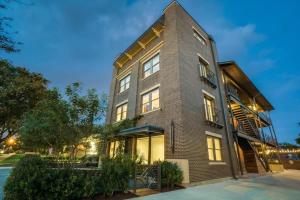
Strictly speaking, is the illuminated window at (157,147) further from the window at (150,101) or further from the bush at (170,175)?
the bush at (170,175)

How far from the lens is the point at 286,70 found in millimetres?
189375

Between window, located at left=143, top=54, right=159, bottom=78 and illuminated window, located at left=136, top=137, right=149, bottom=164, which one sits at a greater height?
window, located at left=143, top=54, right=159, bottom=78

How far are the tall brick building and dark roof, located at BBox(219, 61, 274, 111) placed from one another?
16cm

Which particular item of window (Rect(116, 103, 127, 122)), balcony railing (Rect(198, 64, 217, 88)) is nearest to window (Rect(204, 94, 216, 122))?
balcony railing (Rect(198, 64, 217, 88))

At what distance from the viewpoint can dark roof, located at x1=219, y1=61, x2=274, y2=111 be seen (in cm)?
1665

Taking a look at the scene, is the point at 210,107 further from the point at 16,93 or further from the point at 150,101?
the point at 16,93

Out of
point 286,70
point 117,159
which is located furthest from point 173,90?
point 286,70

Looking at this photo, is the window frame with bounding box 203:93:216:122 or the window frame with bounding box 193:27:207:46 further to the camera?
the window frame with bounding box 193:27:207:46

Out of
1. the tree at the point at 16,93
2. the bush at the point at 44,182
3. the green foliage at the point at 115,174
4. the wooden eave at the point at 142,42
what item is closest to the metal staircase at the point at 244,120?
the wooden eave at the point at 142,42

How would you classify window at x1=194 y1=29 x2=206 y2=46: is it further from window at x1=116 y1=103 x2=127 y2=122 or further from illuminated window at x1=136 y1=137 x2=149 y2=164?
illuminated window at x1=136 y1=137 x2=149 y2=164

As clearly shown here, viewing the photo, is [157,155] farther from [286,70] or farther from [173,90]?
[286,70]

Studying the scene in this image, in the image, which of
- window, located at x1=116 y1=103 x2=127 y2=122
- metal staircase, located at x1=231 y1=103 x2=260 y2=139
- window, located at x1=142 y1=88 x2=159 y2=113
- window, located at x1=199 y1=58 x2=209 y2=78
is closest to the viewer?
window, located at x1=142 y1=88 x2=159 y2=113

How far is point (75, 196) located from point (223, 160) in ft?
34.9

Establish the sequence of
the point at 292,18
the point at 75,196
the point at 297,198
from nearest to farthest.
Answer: the point at 75,196 < the point at 297,198 < the point at 292,18
